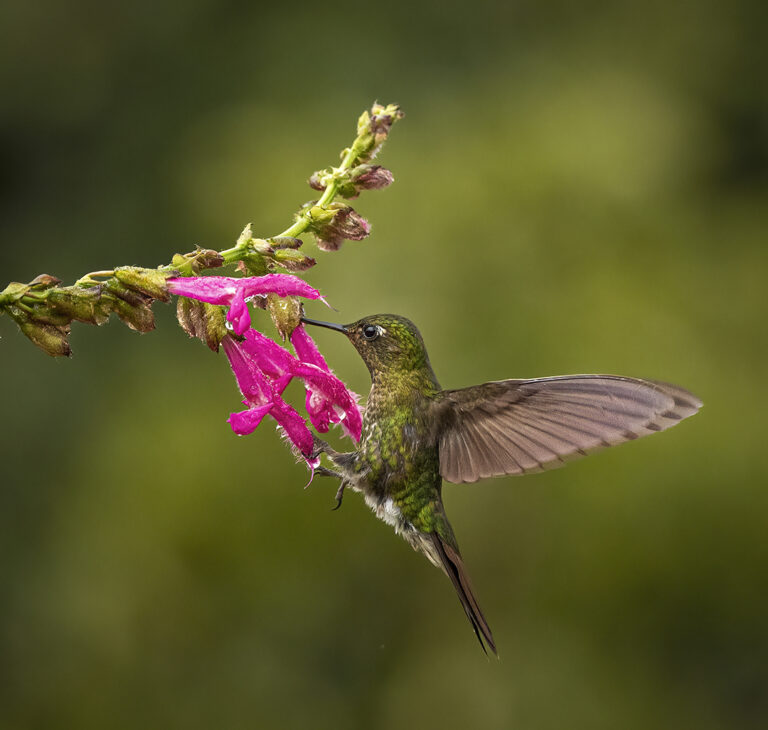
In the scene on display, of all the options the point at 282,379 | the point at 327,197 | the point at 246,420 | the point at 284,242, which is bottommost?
the point at 246,420

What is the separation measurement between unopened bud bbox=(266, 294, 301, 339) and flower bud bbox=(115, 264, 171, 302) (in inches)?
8.4

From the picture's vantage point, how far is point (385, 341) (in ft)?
7.88

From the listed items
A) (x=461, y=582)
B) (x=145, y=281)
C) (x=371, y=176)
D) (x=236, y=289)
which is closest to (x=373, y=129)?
(x=371, y=176)

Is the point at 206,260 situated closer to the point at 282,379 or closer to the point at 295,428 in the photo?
the point at 282,379

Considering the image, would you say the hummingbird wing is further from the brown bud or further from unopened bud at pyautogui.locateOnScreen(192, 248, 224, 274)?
unopened bud at pyautogui.locateOnScreen(192, 248, 224, 274)

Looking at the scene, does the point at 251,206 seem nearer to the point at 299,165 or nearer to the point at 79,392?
the point at 299,165

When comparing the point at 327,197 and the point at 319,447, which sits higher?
the point at 327,197

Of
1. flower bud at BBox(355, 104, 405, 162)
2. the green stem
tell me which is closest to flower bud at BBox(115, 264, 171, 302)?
the green stem

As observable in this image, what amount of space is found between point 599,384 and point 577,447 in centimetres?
14

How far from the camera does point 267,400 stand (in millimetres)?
2125

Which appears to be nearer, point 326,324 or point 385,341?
point 326,324

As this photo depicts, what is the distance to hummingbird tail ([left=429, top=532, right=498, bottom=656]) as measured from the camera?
219 centimetres

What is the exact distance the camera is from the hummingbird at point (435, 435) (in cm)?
221

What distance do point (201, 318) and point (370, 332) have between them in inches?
19.7
